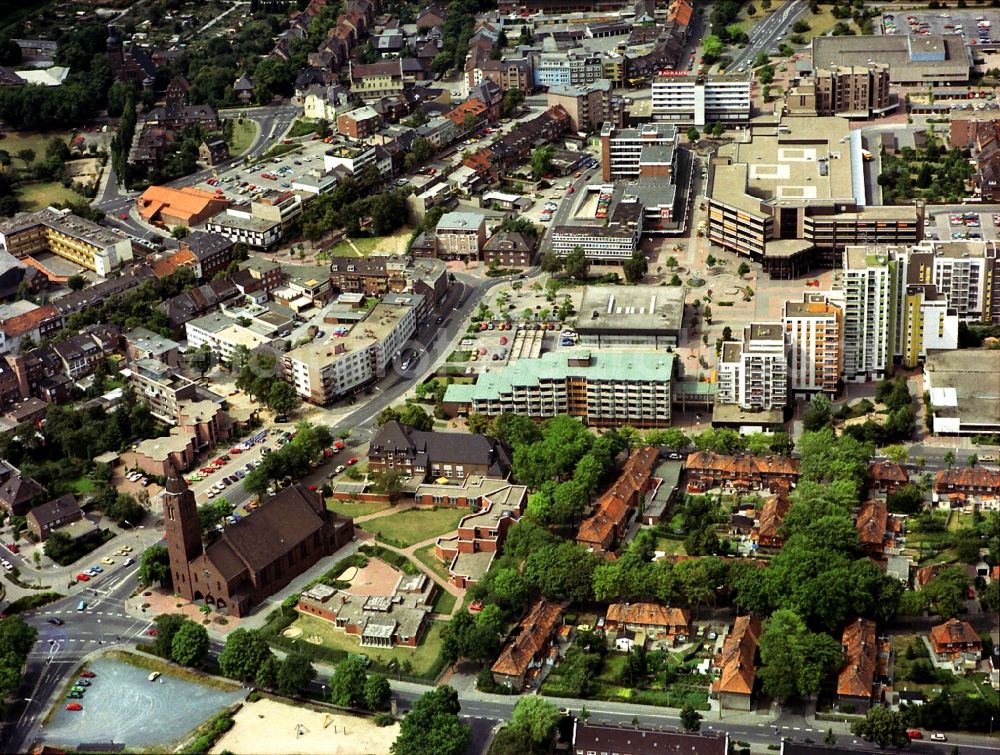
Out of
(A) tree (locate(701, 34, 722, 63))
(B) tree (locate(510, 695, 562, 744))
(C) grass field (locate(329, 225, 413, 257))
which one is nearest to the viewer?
(B) tree (locate(510, 695, 562, 744))

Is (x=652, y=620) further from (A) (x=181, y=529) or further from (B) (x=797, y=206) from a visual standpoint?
(B) (x=797, y=206)

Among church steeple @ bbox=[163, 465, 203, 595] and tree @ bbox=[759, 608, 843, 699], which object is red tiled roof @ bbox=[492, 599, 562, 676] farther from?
church steeple @ bbox=[163, 465, 203, 595]

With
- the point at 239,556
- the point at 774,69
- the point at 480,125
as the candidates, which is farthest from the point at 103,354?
the point at 774,69

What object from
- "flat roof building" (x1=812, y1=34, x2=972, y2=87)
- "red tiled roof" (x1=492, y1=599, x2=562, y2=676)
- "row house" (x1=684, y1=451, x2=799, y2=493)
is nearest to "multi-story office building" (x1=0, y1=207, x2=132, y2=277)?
"row house" (x1=684, y1=451, x2=799, y2=493)

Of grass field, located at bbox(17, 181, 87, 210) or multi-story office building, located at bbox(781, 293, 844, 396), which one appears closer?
multi-story office building, located at bbox(781, 293, 844, 396)

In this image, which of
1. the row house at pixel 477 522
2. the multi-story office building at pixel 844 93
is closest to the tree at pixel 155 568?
the row house at pixel 477 522

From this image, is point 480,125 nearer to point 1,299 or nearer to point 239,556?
point 1,299
